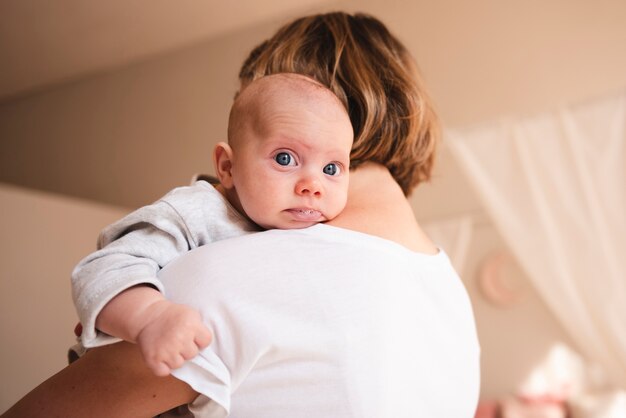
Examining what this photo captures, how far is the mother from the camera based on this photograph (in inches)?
26.8

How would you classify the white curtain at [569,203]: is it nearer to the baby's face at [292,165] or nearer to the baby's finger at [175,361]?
the baby's face at [292,165]

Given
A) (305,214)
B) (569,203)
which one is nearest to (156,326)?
(305,214)

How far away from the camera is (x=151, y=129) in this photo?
3805 mm

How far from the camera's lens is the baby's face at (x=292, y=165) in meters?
0.78

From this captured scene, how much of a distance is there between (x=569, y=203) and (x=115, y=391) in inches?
69.7

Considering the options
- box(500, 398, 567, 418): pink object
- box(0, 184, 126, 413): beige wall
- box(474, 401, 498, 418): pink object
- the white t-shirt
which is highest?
box(0, 184, 126, 413): beige wall

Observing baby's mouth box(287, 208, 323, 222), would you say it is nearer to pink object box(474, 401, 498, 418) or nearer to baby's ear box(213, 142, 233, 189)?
baby's ear box(213, 142, 233, 189)

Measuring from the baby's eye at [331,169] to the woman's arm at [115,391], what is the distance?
12.3 inches

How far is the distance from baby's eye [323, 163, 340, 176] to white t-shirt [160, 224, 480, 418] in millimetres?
80

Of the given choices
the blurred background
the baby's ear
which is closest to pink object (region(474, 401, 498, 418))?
the blurred background

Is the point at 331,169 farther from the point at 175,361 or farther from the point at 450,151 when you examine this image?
the point at 450,151

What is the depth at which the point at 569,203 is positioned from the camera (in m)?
2.10

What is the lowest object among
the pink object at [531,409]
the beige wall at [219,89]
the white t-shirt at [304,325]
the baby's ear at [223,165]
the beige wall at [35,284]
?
the pink object at [531,409]

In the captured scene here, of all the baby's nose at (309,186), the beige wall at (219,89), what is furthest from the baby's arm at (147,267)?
the beige wall at (219,89)
